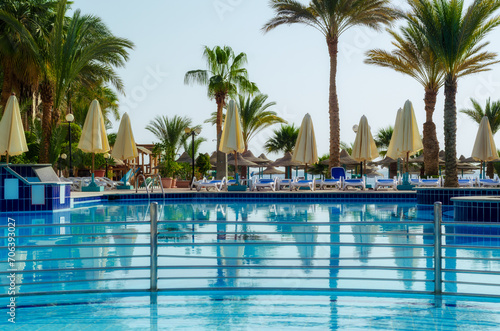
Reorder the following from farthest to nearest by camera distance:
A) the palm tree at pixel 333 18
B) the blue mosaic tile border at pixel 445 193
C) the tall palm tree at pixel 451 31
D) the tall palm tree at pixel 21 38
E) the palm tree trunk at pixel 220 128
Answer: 1. the palm tree trunk at pixel 220 128
2. the palm tree at pixel 333 18
3. the tall palm tree at pixel 21 38
4. the blue mosaic tile border at pixel 445 193
5. the tall palm tree at pixel 451 31

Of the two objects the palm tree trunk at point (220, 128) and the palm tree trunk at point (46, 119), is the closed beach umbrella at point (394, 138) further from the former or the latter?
the palm tree trunk at point (46, 119)

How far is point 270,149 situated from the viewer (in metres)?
41.4

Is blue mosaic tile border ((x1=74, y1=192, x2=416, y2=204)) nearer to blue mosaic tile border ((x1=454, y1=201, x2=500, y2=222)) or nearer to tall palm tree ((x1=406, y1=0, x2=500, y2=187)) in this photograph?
tall palm tree ((x1=406, y1=0, x2=500, y2=187))

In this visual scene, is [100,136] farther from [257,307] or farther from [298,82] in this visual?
[257,307]

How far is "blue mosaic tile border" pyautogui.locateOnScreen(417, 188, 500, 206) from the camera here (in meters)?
14.9

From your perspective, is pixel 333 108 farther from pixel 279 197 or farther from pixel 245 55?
pixel 245 55

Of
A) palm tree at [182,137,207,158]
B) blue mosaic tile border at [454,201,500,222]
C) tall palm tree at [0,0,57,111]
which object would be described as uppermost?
tall palm tree at [0,0,57,111]

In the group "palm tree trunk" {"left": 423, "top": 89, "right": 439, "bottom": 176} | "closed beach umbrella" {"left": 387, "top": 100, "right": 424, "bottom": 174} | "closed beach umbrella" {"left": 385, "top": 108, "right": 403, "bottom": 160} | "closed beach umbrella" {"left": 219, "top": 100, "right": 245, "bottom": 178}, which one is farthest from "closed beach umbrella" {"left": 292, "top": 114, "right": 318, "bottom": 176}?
"palm tree trunk" {"left": 423, "top": 89, "right": 439, "bottom": 176}

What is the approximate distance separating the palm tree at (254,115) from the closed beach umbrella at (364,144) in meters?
13.0

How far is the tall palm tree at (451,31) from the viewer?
48.2ft

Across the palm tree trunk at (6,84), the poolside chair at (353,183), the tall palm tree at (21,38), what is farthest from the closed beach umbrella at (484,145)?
the palm tree trunk at (6,84)

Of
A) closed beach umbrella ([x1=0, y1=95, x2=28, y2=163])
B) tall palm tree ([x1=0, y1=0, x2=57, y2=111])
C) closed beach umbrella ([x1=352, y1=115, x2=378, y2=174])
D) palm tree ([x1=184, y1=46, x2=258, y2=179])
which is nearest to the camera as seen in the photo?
closed beach umbrella ([x1=0, y1=95, x2=28, y2=163])

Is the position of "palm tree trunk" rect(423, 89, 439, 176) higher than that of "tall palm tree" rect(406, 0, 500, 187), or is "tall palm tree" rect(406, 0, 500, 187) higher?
"tall palm tree" rect(406, 0, 500, 187)

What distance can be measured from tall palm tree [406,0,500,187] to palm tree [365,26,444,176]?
634cm
